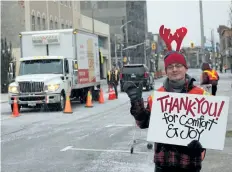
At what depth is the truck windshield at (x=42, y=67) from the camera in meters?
20.6

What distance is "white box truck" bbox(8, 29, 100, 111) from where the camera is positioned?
19.5 meters

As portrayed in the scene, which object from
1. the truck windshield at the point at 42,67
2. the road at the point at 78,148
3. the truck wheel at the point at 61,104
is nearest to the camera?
the road at the point at 78,148

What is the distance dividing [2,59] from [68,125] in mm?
28430

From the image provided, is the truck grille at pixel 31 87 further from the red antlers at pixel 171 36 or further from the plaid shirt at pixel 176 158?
the plaid shirt at pixel 176 158

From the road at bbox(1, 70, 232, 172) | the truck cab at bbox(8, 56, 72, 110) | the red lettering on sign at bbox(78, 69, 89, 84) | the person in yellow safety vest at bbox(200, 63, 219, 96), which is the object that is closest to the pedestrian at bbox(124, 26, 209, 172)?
the road at bbox(1, 70, 232, 172)

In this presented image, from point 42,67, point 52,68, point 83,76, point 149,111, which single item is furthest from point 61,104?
point 149,111

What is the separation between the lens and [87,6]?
126875 millimetres

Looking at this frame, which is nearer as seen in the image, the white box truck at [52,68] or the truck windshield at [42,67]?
the white box truck at [52,68]

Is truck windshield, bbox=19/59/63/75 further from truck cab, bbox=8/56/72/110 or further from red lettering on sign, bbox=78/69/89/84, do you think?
red lettering on sign, bbox=78/69/89/84

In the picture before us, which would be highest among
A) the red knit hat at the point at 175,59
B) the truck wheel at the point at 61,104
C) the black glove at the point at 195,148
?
the red knit hat at the point at 175,59

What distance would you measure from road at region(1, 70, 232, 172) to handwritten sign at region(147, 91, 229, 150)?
3.44 metres

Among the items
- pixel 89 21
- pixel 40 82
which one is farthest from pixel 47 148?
pixel 89 21

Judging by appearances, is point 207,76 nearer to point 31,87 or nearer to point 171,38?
point 31,87

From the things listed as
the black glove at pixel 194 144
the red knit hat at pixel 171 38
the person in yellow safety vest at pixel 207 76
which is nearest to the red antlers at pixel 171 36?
the red knit hat at pixel 171 38
